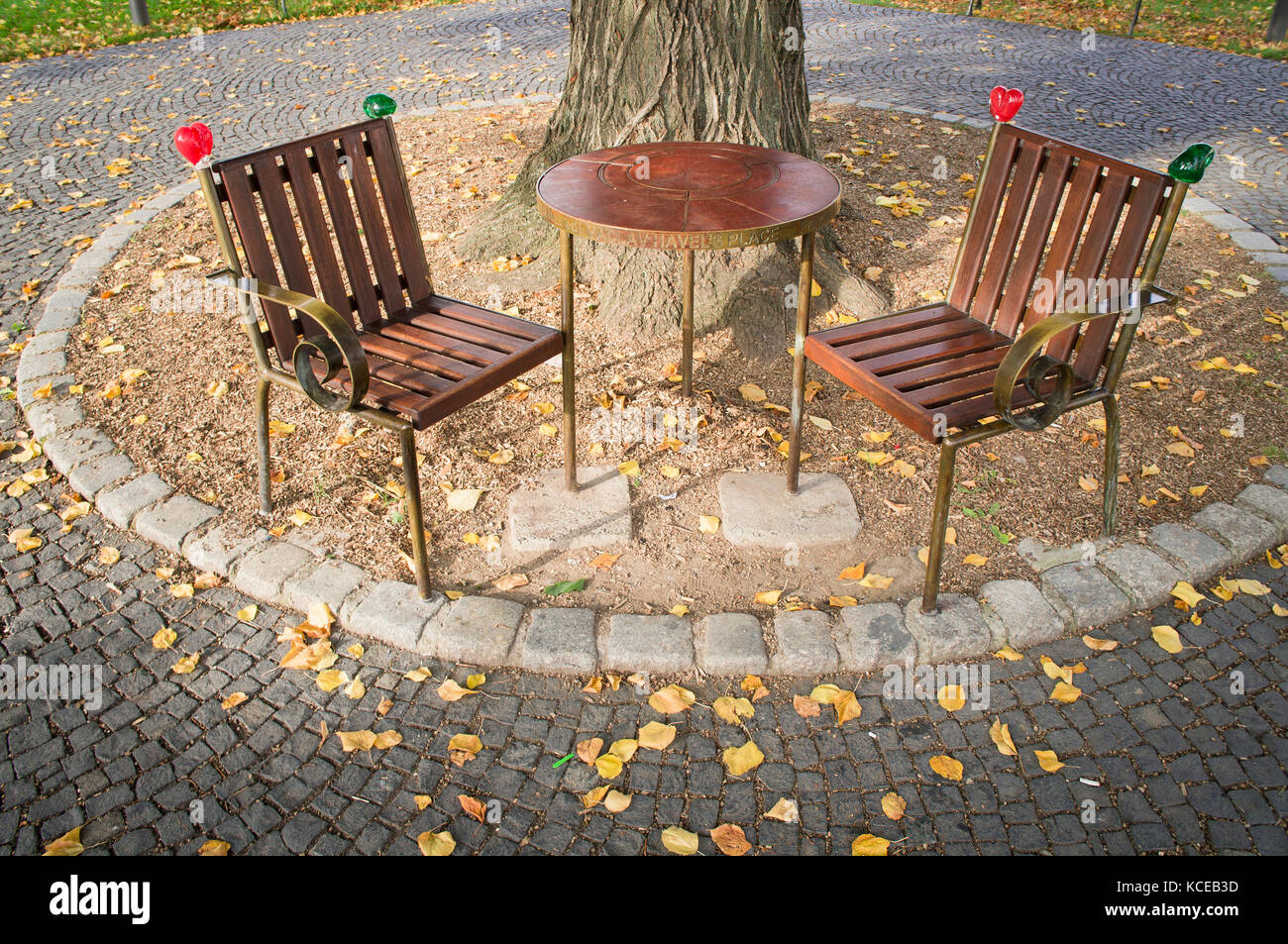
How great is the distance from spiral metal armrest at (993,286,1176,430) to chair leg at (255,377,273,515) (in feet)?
7.89

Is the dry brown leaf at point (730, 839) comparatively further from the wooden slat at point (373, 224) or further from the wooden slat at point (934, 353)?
the wooden slat at point (373, 224)

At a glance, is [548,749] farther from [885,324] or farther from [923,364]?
[885,324]

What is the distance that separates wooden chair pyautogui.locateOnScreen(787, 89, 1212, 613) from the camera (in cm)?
265

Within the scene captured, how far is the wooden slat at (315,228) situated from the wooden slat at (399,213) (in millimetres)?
239

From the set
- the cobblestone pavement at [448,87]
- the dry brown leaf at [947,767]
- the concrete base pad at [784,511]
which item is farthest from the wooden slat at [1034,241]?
the cobblestone pavement at [448,87]

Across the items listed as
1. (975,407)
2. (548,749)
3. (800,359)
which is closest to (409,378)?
(548,749)

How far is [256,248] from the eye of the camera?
2.84 metres

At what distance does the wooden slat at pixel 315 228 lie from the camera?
295cm

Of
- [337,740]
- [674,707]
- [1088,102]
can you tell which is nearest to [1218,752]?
[674,707]

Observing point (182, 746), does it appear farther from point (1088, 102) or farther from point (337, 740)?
point (1088, 102)

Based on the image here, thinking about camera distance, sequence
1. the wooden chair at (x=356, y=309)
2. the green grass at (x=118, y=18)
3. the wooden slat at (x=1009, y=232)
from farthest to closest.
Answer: the green grass at (x=118, y=18)
the wooden slat at (x=1009, y=232)
the wooden chair at (x=356, y=309)

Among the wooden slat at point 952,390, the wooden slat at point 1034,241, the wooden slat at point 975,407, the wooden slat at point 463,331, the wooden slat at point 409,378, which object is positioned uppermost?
the wooden slat at point 1034,241

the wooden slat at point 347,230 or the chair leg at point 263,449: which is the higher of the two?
the wooden slat at point 347,230

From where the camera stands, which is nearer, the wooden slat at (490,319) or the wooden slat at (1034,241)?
the wooden slat at (1034,241)
